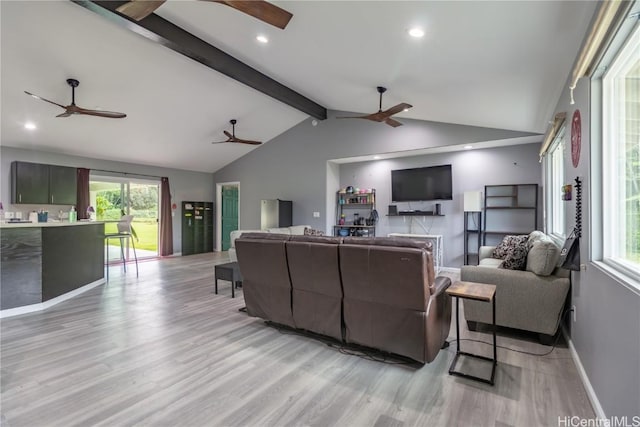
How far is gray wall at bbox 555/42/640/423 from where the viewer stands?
4.45 ft

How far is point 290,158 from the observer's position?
7816 mm

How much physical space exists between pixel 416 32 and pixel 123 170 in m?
7.42

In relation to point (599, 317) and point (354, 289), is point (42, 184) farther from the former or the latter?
point (599, 317)

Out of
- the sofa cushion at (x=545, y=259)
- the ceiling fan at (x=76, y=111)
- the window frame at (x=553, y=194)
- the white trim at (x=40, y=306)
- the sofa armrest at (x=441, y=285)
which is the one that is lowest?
the white trim at (x=40, y=306)

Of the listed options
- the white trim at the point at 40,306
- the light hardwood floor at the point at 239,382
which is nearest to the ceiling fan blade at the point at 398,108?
the light hardwood floor at the point at 239,382

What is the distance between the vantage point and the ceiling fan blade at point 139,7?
2.28 meters

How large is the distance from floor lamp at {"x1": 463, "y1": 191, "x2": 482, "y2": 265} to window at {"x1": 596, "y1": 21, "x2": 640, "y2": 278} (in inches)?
143

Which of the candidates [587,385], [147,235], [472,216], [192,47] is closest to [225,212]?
→ [147,235]

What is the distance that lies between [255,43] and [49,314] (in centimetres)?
421

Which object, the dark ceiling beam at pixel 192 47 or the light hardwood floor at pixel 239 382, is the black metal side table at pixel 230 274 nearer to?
the light hardwood floor at pixel 239 382

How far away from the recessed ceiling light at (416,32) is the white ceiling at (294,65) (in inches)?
2.2

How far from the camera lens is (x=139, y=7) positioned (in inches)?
93.1

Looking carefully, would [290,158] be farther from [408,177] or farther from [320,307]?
[320,307]

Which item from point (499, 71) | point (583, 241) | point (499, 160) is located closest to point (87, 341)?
point (583, 241)
